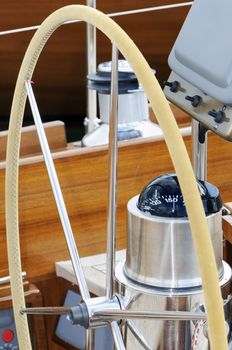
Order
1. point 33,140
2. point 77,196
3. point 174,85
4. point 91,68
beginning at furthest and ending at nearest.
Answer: point 91,68 < point 33,140 < point 77,196 < point 174,85

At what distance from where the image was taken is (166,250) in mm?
688

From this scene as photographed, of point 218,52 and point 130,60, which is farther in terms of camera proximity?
point 218,52

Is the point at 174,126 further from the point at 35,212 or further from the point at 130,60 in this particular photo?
the point at 35,212

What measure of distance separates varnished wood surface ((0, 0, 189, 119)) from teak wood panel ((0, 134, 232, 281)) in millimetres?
1874

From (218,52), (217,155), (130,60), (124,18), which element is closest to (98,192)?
(217,155)

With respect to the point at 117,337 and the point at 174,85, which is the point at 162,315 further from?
the point at 174,85

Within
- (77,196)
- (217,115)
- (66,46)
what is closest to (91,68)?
(77,196)

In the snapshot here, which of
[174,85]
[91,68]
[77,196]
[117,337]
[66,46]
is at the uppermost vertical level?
[174,85]

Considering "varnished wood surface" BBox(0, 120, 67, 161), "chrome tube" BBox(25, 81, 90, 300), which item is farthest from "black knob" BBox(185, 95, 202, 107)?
"varnished wood surface" BBox(0, 120, 67, 161)

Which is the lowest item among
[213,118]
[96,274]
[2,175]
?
[96,274]

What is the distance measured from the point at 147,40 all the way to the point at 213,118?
277cm

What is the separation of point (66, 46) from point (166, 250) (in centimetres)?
295

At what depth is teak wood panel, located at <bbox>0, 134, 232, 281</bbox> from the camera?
1.44 m

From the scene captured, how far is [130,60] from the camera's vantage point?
55 centimetres
